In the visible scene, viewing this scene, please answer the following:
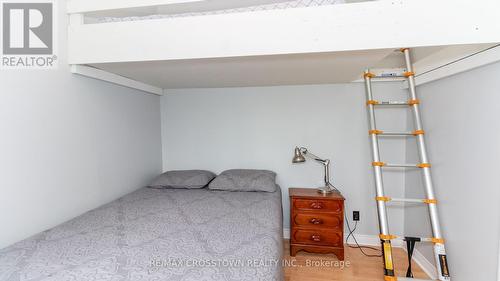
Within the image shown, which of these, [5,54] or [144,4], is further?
[144,4]

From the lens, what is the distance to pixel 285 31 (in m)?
1.38

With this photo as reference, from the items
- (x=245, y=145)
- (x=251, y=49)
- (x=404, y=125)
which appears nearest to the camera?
(x=251, y=49)

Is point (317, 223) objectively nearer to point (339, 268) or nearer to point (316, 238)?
point (316, 238)

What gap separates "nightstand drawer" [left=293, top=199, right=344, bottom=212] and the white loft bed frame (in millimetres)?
1382

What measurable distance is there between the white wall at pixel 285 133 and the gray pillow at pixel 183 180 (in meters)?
0.30

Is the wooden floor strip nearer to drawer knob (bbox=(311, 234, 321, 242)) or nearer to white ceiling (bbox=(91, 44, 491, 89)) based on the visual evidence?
drawer knob (bbox=(311, 234, 321, 242))

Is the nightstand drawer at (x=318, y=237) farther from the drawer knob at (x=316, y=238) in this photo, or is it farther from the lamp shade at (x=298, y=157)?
the lamp shade at (x=298, y=157)

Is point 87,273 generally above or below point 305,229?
above

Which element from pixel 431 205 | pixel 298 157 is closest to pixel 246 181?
pixel 298 157

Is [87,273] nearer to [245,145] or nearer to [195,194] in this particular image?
[195,194]

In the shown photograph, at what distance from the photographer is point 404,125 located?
8.12 feet

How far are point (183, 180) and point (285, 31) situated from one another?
5.95 ft

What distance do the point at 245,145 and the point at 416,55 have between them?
6.08 ft

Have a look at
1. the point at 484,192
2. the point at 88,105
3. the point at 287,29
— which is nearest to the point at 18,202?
the point at 88,105
